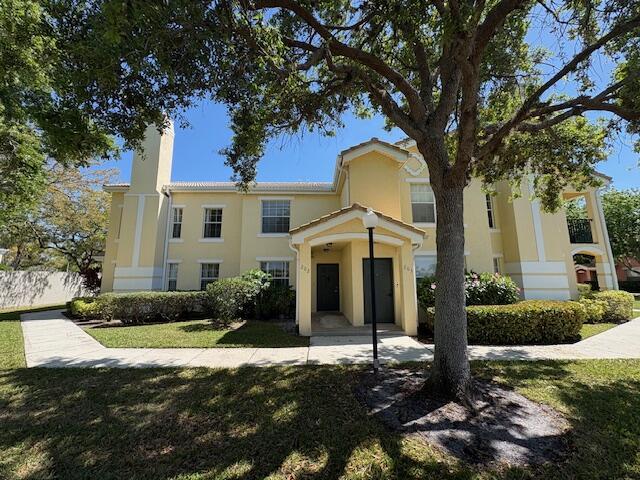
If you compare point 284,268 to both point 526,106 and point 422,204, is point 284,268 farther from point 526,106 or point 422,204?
point 526,106

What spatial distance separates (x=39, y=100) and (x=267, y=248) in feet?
34.1

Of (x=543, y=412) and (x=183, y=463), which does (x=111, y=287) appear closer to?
(x=183, y=463)

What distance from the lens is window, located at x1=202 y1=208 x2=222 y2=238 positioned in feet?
55.0

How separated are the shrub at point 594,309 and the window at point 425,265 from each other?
598cm

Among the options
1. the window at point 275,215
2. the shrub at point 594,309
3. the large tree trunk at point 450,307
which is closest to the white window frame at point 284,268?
the window at point 275,215

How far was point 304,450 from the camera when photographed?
3520mm

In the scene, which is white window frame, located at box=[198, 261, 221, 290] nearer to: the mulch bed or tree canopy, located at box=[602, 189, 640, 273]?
the mulch bed

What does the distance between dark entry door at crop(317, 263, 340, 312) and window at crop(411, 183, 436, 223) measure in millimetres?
4734

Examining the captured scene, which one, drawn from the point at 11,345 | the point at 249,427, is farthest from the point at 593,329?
the point at 11,345

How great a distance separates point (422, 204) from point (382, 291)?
539cm

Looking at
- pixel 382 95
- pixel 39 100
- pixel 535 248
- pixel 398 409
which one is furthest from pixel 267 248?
pixel 535 248

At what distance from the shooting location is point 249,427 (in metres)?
4.05

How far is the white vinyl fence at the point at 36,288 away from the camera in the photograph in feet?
63.7

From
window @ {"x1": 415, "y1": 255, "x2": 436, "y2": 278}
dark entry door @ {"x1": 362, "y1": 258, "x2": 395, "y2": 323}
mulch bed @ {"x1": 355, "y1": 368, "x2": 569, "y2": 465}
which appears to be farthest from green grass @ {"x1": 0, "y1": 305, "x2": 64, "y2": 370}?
window @ {"x1": 415, "y1": 255, "x2": 436, "y2": 278}
